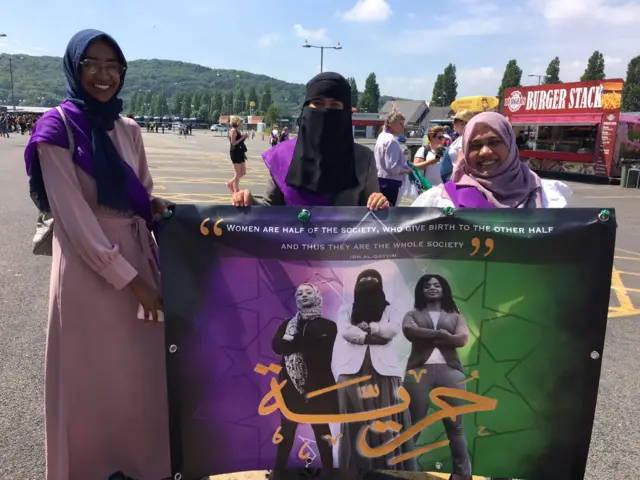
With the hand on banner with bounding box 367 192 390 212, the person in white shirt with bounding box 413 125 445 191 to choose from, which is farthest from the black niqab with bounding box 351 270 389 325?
the person in white shirt with bounding box 413 125 445 191

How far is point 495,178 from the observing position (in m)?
2.41

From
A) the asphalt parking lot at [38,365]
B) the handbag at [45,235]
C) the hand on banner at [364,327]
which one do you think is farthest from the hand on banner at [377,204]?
the asphalt parking lot at [38,365]

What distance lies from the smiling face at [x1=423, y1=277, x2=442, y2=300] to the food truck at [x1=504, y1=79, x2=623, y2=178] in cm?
2037

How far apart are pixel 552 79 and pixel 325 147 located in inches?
3925

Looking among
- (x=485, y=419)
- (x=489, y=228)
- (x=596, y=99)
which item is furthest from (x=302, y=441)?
(x=596, y=99)

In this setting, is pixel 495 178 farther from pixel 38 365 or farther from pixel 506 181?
pixel 38 365

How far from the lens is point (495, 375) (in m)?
2.25

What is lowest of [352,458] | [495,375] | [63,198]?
[352,458]

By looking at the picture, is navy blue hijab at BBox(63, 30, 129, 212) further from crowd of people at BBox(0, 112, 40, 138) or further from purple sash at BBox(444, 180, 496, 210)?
crowd of people at BBox(0, 112, 40, 138)

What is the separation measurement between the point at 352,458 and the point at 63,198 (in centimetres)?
162

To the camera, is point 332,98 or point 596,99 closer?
point 332,98

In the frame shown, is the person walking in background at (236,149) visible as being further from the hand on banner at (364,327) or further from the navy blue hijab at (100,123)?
the hand on banner at (364,327)

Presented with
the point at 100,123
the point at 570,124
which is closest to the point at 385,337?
the point at 100,123

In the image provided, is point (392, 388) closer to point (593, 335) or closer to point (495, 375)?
point (495, 375)
